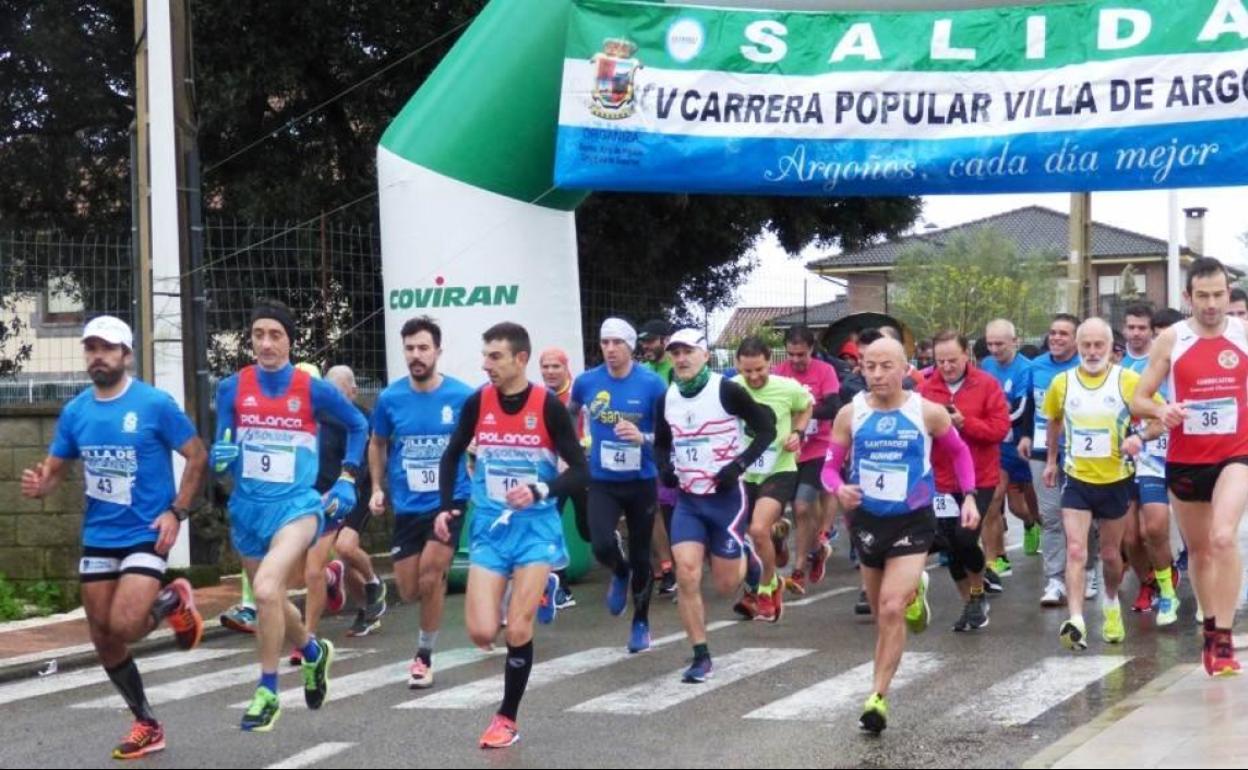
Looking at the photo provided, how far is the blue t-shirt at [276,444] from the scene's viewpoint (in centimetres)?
922

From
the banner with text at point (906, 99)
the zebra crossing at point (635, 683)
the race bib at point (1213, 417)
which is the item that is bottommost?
the zebra crossing at point (635, 683)

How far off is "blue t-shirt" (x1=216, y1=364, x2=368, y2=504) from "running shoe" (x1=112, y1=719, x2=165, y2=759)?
4.06 ft

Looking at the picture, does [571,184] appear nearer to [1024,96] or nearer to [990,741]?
[1024,96]

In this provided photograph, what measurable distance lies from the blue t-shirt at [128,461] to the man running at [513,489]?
130cm

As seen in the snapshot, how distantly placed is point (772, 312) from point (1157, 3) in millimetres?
6830

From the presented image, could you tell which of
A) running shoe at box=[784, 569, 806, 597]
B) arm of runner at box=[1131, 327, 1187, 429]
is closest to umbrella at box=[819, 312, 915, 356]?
running shoe at box=[784, 569, 806, 597]

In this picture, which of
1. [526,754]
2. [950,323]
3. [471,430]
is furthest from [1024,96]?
[950,323]

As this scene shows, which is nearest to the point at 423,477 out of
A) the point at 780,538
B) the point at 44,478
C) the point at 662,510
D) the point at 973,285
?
the point at 44,478

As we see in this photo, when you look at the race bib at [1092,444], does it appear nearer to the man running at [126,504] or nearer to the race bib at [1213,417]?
the race bib at [1213,417]

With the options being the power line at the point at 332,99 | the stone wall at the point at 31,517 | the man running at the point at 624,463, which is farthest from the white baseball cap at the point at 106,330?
the power line at the point at 332,99

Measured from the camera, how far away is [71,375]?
595 inches

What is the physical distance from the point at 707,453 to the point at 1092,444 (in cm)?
249

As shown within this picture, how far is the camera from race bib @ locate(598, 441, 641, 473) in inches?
462

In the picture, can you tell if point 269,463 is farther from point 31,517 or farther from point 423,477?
point 31,517
